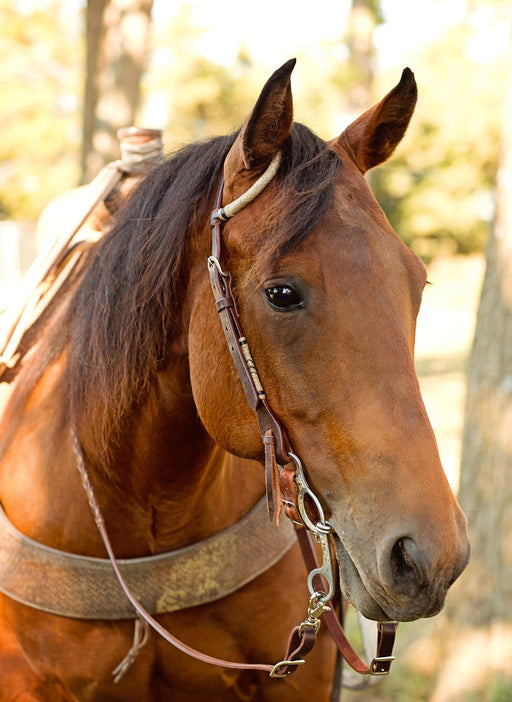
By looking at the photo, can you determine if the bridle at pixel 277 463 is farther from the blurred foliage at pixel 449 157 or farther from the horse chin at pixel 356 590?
the blurred foliage at pixel 449 157

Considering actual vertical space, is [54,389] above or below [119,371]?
below

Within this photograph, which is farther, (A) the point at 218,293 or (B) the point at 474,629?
(B) the point at 474,629

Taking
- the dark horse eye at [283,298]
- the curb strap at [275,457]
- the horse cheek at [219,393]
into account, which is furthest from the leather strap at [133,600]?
the dark horse eye at [283,298]

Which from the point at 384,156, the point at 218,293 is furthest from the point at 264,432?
the point at 384,156

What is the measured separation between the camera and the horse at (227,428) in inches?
56.1

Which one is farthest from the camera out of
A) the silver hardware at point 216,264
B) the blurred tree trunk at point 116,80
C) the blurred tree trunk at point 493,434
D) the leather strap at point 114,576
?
the blurred tree trunk at point 116,80

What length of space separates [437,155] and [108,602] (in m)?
19.8

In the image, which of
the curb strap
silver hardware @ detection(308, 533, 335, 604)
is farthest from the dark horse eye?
silver hardware @ detection(308, 533, 335, 604)

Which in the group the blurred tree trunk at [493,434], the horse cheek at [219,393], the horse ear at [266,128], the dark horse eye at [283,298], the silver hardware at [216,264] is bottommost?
the blurred tree trunk at [493,434]

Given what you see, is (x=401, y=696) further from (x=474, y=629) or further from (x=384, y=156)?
(x=384, y=156)

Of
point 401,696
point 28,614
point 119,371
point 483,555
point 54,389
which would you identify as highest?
point 119,371

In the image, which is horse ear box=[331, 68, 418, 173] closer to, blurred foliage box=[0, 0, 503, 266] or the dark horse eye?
the dark horse eye

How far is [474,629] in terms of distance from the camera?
371 centimetres

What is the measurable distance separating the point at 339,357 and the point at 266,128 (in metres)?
0.56
